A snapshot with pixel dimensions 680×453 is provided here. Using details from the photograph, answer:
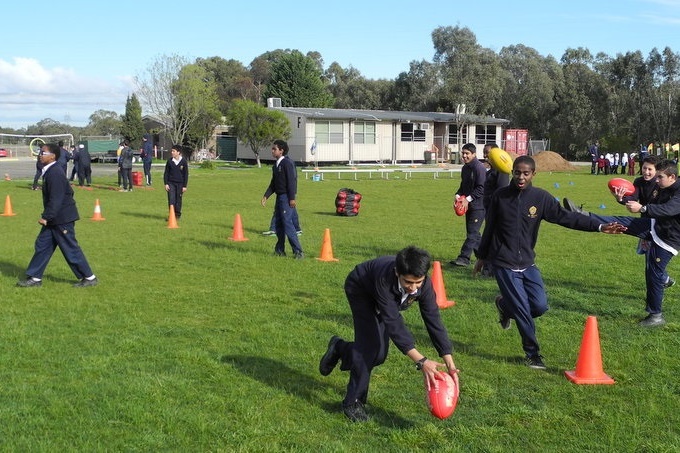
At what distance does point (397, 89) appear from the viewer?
3174 inches

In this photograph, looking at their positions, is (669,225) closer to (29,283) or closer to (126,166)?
(29,283)

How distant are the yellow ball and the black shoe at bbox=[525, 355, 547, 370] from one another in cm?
420

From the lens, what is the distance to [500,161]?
10383 mm

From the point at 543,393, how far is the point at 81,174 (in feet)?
88.6

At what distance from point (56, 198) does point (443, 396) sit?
6831 mm

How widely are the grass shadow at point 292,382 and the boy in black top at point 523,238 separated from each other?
178cm

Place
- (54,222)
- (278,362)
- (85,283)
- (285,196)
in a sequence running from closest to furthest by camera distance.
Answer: (278,362)
(54,222)
(85,283)
(285,196)

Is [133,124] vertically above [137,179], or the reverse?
[133,124]

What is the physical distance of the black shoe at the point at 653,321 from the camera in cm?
811

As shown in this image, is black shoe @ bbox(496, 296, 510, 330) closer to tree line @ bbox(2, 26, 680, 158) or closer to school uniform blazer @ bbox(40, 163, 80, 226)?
school uniform blazer @ bbox(40, 163, 80, 226)

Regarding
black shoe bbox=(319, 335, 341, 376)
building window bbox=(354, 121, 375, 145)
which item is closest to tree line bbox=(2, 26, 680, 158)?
building window bbox=(354, 121, 375, 145)

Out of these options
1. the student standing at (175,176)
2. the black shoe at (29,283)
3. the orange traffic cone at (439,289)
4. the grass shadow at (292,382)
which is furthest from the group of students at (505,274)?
the student standing at (175,176)

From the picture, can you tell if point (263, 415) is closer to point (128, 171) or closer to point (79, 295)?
point (79, 295)

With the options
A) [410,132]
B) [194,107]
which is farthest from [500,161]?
[194,107]
